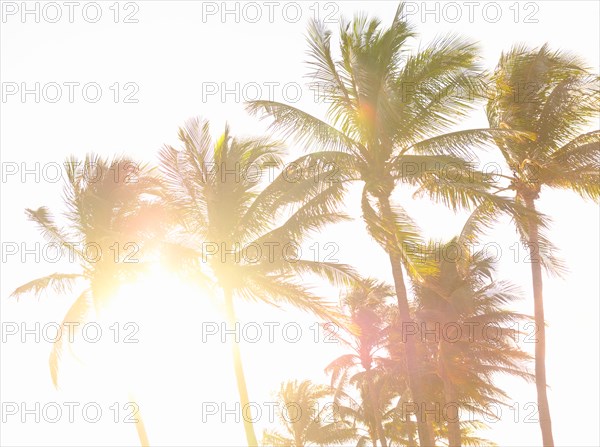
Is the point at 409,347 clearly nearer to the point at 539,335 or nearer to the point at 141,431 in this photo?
the point at 539,335

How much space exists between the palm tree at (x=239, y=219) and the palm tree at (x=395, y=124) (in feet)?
5.44

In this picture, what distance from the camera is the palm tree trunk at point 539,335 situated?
20297 millimetres

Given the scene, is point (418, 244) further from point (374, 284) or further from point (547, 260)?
point (374, 284)

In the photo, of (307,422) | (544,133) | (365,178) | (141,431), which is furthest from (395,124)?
(307,422)

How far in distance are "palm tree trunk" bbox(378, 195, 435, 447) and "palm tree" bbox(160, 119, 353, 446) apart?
1.60 metres

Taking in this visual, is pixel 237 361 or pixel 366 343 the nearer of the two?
pixel 237 361

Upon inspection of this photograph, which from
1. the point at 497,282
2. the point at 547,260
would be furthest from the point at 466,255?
the point at 497,282

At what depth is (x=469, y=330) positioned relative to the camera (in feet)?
98.2

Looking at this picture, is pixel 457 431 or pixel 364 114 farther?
pixel 457 431

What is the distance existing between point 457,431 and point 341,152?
56.6ft

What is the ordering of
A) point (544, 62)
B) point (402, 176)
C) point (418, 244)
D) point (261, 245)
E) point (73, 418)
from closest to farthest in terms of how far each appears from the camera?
point (418, 244) < point (402, 176) < point (261, 245) < point (544, 62) < point (73, 418)

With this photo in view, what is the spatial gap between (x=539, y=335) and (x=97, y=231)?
14420 mm

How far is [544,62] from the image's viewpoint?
67.2 ft

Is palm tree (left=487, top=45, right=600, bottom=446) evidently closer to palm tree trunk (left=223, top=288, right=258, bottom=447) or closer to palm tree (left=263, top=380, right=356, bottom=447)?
palm tree trunk (left=223, top=288, right=258, bottom=447)
